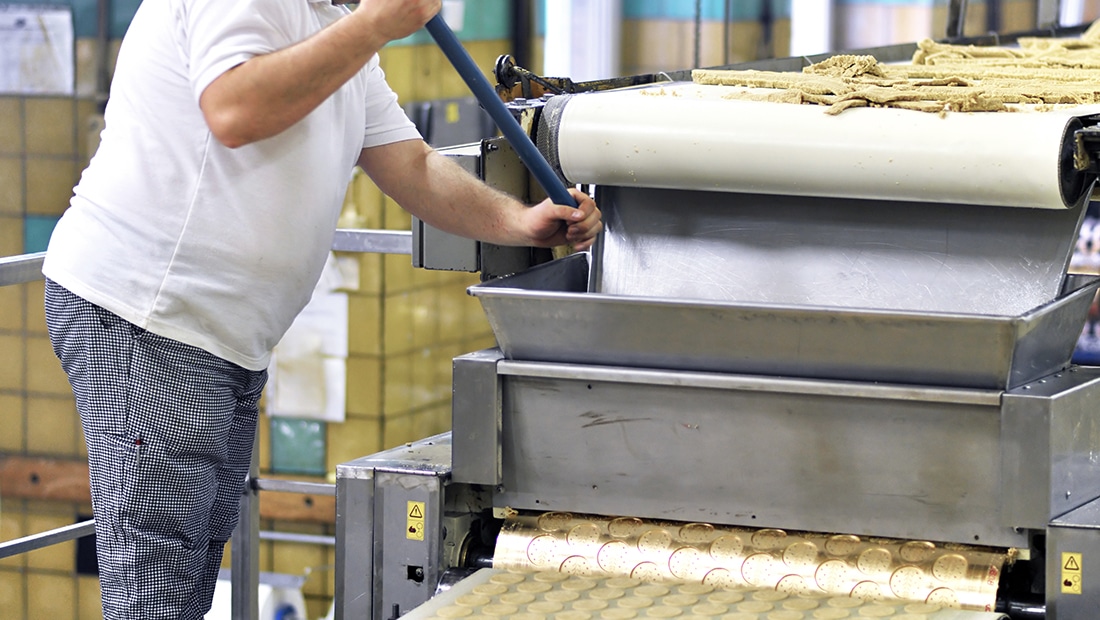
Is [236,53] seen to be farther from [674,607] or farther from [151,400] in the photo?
[674,607]

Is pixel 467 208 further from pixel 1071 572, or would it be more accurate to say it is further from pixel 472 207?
pixel 1071 572

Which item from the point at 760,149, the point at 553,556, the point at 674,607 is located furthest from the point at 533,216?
the point at 674,607

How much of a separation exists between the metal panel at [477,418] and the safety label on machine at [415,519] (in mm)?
69

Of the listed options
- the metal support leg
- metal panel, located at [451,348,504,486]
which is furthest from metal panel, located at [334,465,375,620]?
the metal support leg

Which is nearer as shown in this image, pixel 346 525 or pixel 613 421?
pixel 613 421

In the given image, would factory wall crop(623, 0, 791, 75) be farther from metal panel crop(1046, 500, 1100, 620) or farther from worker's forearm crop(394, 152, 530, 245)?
metal panel crop(1046, 500, 1100, 620)

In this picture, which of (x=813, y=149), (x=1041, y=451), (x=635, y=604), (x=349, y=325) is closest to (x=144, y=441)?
(x=635, y=604)

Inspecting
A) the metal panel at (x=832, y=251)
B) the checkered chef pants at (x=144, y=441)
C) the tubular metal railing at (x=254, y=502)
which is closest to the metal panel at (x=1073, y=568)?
the metal panel at (x=832, y=251)

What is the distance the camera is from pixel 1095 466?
5.11 feet

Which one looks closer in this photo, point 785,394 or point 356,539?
point 785,394

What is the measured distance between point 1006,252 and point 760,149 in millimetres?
323

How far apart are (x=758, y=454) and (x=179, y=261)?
74 centimetres

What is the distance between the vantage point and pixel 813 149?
1609 mm

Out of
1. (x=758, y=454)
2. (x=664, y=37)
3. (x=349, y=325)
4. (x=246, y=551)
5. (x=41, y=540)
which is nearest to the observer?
(x=758, y=454)
